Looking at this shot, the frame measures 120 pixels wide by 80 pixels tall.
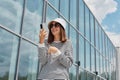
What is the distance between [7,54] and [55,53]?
324cm

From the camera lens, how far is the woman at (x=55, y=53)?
2252 millimetres

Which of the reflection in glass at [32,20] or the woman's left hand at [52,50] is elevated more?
the reflection in glass at [32,20]

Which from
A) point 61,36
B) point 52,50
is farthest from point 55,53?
point 61,36

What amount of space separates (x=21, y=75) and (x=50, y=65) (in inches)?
150

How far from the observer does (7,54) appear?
536cm

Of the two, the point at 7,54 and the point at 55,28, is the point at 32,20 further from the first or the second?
the point at 55,28

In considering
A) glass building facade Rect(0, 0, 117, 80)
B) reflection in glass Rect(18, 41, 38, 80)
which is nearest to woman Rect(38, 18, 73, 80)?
glass building facade Rect(0, 0, 117, 80)

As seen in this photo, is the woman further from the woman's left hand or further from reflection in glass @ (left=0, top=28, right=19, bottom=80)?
reflection in glass @ (left=0, top=28, right=19, bottom=80)

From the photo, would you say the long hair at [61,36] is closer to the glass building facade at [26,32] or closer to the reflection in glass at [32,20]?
the glass building facade at [26,32]

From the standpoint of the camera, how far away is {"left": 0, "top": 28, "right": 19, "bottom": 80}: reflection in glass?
5.21 m

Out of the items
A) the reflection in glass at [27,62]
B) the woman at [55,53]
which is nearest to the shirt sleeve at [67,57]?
the woman at [55,53]

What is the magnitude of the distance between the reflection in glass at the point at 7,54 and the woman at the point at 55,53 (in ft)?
9.69

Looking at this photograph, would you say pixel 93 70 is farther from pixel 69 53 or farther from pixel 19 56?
pixel 69 53

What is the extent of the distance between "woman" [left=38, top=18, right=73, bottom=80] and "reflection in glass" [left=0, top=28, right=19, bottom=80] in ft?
9.69
